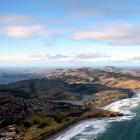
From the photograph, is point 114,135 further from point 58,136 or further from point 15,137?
point 15,137

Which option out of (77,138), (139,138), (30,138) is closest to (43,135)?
(30,138)

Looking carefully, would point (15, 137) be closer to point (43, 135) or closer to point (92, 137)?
point (43, 135)

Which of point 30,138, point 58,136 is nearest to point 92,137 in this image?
point 58,136

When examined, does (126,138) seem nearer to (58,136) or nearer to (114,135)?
(114,135)

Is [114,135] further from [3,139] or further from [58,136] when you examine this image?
[3,139]

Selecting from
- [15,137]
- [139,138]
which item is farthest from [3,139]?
[139,138]

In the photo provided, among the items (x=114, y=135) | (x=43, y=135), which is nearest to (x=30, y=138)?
(x=43, y=135)
